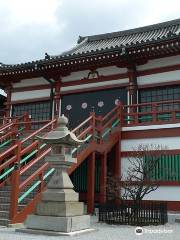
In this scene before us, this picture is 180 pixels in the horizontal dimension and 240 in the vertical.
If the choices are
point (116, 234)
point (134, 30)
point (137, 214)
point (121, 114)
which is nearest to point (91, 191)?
point (137, 214)

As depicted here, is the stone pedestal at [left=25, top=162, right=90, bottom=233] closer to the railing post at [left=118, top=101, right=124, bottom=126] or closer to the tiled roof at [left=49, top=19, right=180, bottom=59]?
the railing post at [left=118, top=101, right=124, bottom=126]

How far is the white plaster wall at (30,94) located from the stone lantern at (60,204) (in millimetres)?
10432

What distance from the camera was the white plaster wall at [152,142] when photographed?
50.4 feet

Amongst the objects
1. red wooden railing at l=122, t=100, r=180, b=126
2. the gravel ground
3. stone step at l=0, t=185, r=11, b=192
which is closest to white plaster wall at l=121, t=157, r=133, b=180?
red wooden railing at l=122, t=100, r=180, b=126

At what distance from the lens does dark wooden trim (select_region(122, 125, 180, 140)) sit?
50.8ft

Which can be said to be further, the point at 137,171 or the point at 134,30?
the point at 134,30

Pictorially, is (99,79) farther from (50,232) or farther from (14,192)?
(50,232)

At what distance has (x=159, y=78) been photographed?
57.8 ft

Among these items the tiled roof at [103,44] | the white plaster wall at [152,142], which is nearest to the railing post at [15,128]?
the tiled roof at [103,44]

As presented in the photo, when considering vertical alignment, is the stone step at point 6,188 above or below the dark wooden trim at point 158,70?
below

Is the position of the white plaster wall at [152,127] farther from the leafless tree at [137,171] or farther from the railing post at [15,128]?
the railing post at [15,128]

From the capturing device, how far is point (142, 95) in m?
18.0

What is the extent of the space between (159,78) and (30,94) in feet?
23.8

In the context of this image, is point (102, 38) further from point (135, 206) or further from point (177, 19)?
point (135, 206)
